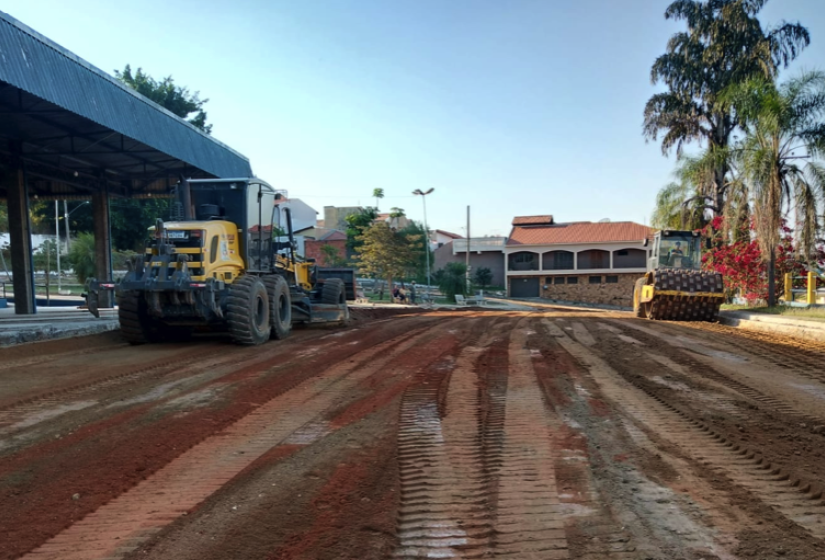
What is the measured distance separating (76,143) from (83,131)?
181 centimetres

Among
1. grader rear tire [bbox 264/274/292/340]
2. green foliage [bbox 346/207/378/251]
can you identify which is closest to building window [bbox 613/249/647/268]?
green foliage [bbox 346/207/378/251]

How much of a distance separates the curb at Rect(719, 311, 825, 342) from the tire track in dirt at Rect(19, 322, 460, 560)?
34.7 ft

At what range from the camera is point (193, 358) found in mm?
8914

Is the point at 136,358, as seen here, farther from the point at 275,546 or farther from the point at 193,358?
the point at 275,546

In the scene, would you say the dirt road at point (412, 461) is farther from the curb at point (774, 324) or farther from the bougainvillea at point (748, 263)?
the bougainvillea at point (748, 263)

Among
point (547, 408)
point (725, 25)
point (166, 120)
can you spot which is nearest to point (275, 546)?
point (547, 408)

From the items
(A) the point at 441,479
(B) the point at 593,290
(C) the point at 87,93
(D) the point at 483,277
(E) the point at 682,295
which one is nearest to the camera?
(A) the point at 441,479

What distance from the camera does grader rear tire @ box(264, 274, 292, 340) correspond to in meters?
11.2

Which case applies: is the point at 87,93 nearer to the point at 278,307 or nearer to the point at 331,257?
the point at 278,307

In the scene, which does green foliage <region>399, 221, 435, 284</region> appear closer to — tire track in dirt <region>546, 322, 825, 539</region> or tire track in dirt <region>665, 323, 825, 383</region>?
tire track in dirt <region>665, 323, 825, 383</region>

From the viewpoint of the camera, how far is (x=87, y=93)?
13.4 m

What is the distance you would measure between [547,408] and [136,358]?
625 cm

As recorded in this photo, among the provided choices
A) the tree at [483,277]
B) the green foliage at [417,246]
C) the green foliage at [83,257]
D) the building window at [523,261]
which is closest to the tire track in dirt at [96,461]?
the green foliage at [83,257]

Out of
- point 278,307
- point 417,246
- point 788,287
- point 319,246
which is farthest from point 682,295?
point 319,246
